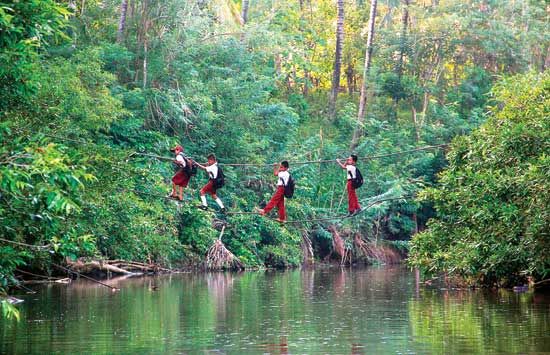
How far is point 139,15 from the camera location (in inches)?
1593

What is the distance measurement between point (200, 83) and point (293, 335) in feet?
76.7

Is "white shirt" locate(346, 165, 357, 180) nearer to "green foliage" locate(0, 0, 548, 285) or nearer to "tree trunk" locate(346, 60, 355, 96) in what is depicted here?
"green foliage" locate(0, 0, 548, 285)

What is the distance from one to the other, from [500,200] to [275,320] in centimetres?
732

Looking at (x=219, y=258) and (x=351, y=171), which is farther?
(x=219, y=258)

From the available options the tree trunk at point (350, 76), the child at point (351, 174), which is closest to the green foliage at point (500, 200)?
the child at point (351, 174)

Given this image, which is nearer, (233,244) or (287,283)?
(287,283)

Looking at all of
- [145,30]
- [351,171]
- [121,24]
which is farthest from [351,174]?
[121,24]

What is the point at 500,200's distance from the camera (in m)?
25.6

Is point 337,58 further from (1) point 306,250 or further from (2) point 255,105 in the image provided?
(1) point 306,250

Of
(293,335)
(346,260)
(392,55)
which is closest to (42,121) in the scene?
(293,335)

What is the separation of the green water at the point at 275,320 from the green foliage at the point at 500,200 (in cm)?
83

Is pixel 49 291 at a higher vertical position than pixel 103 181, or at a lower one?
lower

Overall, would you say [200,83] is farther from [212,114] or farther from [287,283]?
[287,283]

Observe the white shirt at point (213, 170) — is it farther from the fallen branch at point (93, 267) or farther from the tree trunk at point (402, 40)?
the tree trunk at point (402, 40)
